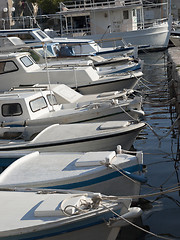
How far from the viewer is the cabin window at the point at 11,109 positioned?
13305mm

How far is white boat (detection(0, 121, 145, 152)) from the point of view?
449 inches

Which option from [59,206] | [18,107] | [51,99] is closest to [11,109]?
[18,107]

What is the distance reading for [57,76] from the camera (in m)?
18.6

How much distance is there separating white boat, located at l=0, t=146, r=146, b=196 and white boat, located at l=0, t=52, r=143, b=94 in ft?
24.8

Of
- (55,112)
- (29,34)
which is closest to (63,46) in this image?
(29,34)

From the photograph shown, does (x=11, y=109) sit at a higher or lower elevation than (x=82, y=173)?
higher

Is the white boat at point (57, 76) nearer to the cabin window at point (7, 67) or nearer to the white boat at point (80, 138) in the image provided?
the cabin window at point (7, 67)

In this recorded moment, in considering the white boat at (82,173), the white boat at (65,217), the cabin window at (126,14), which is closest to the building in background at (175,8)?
the cabin window at (126,14)

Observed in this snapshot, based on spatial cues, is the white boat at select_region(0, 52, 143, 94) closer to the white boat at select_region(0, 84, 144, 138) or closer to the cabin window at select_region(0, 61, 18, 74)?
the cabin window at select_region(0, 61, 18, 74)

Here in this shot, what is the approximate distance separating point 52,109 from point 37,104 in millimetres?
655

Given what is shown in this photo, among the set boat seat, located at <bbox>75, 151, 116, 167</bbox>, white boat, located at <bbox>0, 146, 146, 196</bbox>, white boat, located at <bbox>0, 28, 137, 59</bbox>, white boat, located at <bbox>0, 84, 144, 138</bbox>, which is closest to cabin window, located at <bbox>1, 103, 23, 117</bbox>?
white boat, located at <bbox>0, 84, 144, 138</bbox>

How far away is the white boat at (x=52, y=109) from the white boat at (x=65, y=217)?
217 inches

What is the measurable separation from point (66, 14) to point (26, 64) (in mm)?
16766

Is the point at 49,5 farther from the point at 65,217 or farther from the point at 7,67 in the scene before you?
the point at 65,217
